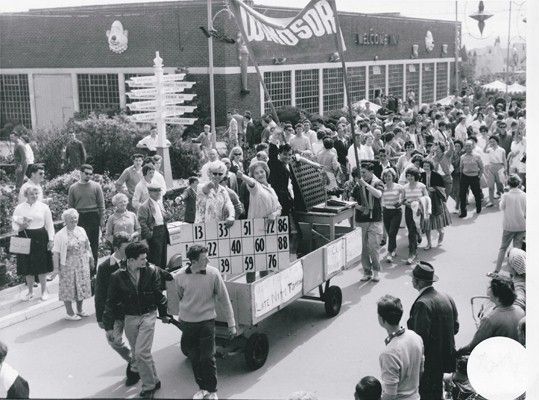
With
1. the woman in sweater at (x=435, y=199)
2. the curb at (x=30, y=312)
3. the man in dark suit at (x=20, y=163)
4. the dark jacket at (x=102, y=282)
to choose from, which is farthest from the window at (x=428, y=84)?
the dark jacket at (x=102, y=282)

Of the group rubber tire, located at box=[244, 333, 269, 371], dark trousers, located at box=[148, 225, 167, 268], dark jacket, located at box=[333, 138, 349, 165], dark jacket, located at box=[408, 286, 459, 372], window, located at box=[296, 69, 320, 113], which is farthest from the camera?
window, located at box=[296, 69, 320, 113]

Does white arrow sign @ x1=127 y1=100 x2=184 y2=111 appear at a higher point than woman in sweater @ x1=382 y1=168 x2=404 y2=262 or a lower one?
higher

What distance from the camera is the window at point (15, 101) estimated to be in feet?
98.7

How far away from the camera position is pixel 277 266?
24.9 feet

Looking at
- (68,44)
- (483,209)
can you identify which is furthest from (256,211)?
(68,44)

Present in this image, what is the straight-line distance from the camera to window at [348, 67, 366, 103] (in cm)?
3444

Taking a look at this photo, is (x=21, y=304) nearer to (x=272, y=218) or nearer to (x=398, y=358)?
(x=272, y=218)

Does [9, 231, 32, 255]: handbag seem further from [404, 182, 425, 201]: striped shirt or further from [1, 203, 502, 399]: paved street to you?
[404, 182, 425, 201]: striped shirt

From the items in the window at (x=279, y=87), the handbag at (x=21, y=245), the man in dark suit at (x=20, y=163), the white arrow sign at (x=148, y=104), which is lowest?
the handbag at (x=21, y=245)

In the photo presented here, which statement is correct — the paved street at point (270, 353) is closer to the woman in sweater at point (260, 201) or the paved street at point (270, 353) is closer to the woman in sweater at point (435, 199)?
the woman in sweater at point (260, 201)

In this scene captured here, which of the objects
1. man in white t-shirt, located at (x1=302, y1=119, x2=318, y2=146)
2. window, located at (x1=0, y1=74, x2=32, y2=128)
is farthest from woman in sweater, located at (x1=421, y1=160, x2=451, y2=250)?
window, located at (x1=0, y1=74, x2=32, y2=128)

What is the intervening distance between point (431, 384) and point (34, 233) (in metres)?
5.79

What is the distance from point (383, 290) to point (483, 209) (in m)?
6.12

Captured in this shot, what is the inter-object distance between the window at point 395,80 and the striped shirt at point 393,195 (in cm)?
2909
